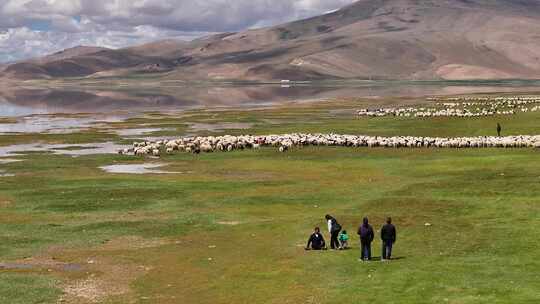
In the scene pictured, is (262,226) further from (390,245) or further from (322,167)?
(322,167)

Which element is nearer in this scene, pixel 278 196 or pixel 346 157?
pixel 278 196

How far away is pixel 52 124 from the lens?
11969 centimetres

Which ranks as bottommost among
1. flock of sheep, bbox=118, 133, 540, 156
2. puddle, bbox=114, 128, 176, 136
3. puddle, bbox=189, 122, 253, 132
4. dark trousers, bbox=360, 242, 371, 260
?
dark trousers, bbox=360, 242, 371, 260

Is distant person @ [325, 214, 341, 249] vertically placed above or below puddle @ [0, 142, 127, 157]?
below

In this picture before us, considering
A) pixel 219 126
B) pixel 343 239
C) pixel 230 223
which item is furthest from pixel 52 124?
pixel 343 239

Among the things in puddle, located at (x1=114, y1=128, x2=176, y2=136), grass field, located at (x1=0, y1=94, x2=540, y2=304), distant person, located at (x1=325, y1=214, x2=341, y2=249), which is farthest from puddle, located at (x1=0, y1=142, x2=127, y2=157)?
distant person, located at (x1=325, y1=214, x2=341, y2=249)

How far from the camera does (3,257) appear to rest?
33.9m

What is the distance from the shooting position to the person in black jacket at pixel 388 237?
3080 cm

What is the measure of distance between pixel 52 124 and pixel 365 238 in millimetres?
96489

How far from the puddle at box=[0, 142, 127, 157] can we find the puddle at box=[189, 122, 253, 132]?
19.9 meters

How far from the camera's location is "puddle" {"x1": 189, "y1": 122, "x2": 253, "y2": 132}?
339ft

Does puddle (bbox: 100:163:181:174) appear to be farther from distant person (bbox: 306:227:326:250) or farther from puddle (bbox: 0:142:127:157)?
distant person (bbox: 306:227:326:250)

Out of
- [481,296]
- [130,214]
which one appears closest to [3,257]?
[130,214]

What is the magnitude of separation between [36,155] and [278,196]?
34.3 m
